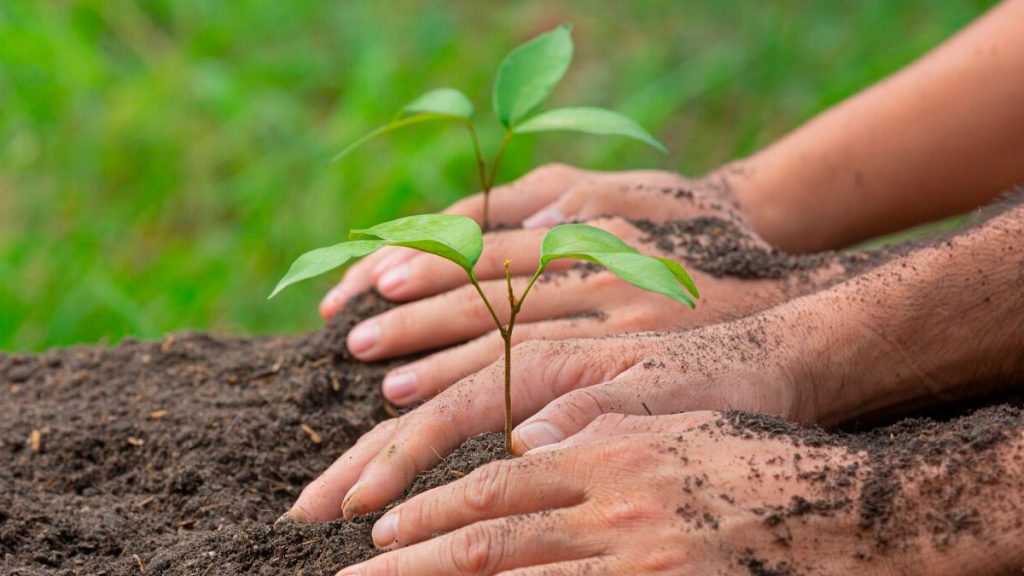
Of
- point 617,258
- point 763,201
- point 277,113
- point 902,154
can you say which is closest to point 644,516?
point 617,258

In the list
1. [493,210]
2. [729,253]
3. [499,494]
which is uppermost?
[493,210]

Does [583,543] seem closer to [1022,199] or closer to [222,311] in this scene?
[1022,199]

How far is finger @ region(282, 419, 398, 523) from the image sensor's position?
54.4 inches

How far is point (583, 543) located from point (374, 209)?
7.74 feet

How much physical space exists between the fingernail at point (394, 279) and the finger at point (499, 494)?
70 cm

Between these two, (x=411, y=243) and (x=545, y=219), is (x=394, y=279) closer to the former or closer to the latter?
(x=545, y=219)

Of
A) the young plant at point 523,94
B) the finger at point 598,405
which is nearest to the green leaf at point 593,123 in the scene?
the young plant at point 523,94

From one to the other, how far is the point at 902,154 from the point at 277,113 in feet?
7.48

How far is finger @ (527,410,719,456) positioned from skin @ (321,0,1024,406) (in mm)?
426

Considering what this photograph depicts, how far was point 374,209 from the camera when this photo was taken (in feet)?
11.1

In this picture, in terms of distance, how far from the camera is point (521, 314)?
1775 millimetres

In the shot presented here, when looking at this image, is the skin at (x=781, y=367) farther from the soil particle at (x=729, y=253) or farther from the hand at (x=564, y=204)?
the hand at (x=564, y=204)

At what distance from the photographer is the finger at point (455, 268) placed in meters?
1.85

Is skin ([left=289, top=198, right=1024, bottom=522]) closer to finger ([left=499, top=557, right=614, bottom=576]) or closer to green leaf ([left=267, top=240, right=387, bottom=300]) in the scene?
finger ([left=499, top=557, right=614, bottom=576])
